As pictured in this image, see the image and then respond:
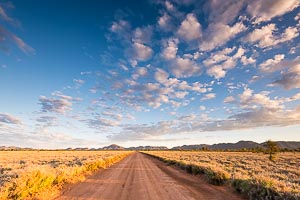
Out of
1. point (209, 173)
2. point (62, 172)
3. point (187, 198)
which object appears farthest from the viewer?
point (209, 173)

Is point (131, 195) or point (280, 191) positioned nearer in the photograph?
point (280, 191)

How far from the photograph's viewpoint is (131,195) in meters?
12.4

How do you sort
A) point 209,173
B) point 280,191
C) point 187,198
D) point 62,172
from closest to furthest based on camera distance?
point 280,191 → point 187,198 → point 62,172 → point 209,173

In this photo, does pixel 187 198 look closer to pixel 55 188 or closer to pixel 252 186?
pixel 252 186

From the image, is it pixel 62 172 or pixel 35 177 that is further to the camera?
pixel 62 172

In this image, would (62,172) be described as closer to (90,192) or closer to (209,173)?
(90,192)

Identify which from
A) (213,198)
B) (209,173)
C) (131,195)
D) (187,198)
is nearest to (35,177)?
(131,195)

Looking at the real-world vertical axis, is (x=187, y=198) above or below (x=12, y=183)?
below

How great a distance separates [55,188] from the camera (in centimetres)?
1405

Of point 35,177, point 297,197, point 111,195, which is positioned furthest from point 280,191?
point 35,177

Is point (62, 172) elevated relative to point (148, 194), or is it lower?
elevated

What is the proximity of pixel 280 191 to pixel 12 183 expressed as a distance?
10.6 metres

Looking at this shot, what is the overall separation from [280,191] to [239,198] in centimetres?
223

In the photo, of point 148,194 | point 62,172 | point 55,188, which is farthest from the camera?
point 62,172
